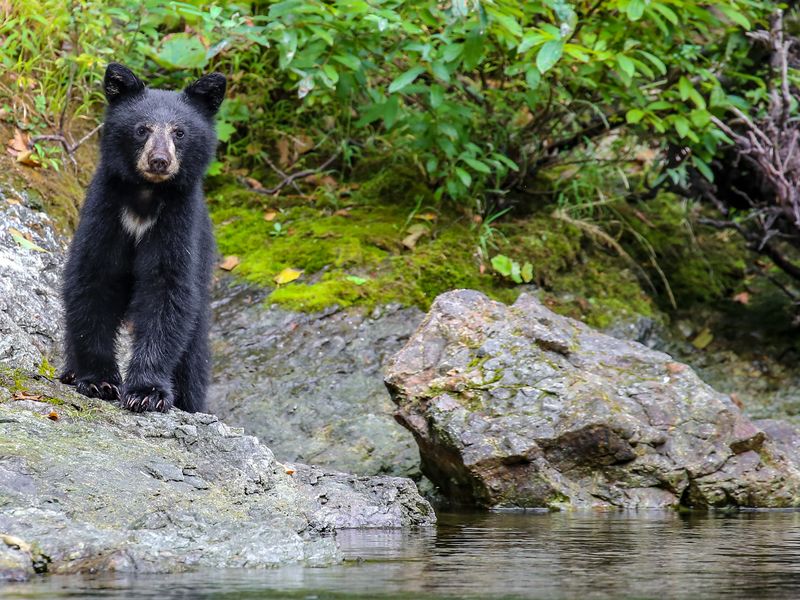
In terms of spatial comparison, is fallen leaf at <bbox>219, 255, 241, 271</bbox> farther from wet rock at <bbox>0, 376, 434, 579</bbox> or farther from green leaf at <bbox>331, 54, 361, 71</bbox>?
wet rock at <bbox>0, 376, 434, 579</bbox>

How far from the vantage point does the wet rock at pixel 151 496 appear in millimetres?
3436

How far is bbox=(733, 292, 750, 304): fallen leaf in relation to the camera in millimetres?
8449

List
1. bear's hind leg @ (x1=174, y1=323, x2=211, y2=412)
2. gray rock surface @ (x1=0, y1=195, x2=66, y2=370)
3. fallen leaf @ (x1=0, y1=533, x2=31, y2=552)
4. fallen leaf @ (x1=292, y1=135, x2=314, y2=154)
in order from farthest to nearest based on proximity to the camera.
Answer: fallen leaf @ (x1=292, y1=135, x2=314, y2=154)
gray rock surface @ (x1=0, y1=195, x2=66, y2=370)
bear's hind leg @ (x1=174, y1=323, x2=211, y2=412)
fallen leaf @ (x1=0, y1=533, x2=31, y2=552)

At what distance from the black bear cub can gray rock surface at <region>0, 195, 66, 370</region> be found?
100 centimetres

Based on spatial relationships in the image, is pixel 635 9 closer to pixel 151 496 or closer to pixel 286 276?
pixel 286 276

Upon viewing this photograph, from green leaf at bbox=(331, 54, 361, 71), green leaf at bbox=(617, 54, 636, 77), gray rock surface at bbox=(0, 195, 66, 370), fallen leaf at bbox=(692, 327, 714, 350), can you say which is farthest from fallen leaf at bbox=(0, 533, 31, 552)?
fallen leaf at bbox=(692, 327, 714, 350)

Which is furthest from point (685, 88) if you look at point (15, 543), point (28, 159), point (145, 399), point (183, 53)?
point (15, 543)

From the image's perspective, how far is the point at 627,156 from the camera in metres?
8.76

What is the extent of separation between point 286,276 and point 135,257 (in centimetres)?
256

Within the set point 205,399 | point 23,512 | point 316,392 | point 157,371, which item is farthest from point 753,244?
point 23,512

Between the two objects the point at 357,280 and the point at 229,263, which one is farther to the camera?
the point at 229,263

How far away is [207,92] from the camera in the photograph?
5.14 metres

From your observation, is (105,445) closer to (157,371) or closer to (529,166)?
(157,371)

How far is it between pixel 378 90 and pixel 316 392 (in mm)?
2314
